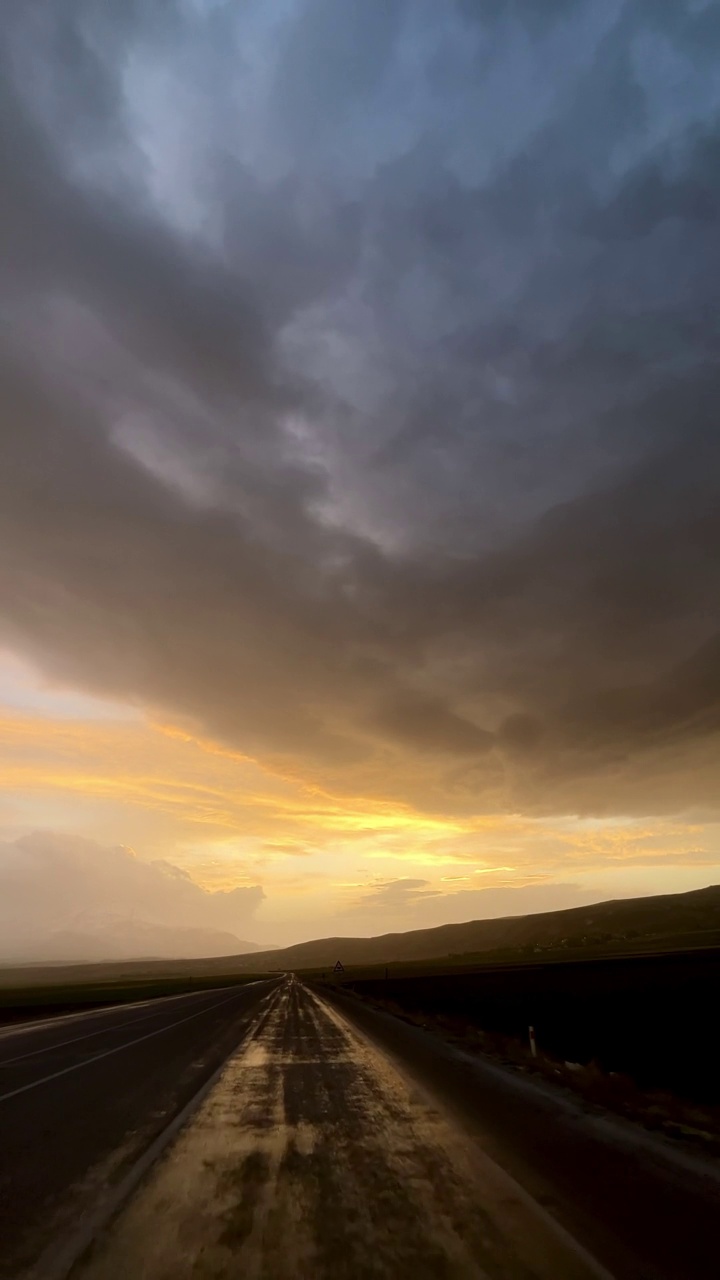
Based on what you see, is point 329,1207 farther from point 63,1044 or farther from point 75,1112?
point 63,1044

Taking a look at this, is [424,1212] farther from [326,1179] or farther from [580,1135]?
[580,1135]

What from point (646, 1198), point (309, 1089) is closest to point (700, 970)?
point (309, 1089)

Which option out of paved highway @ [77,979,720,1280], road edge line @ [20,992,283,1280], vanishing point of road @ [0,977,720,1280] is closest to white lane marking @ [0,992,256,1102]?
vanishing point of road @ [0,977,720,1280]

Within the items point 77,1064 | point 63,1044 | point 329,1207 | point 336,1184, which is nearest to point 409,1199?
point 329,1207

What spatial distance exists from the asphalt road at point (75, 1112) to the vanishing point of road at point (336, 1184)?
0.14ft

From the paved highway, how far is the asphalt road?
62cm

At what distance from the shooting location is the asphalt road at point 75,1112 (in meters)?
6.46

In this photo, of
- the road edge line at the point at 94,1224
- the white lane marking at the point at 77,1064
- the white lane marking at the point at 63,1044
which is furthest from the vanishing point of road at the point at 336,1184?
the white lane marking at the point at 63,1044

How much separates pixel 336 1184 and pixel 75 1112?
5.74 meters

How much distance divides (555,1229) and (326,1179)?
2.59 meters

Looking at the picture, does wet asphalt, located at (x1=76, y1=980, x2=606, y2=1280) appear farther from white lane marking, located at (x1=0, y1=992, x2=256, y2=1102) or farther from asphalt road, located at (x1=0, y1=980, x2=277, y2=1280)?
white lane marking, located at (x1=0, y1=992, x2=256, y2=1102)

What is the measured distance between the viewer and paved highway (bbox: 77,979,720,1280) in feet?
17.4

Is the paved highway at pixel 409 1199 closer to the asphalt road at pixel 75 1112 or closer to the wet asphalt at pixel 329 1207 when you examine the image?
the wet asphalt at pixel 329 1207

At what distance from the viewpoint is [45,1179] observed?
7504 mm
